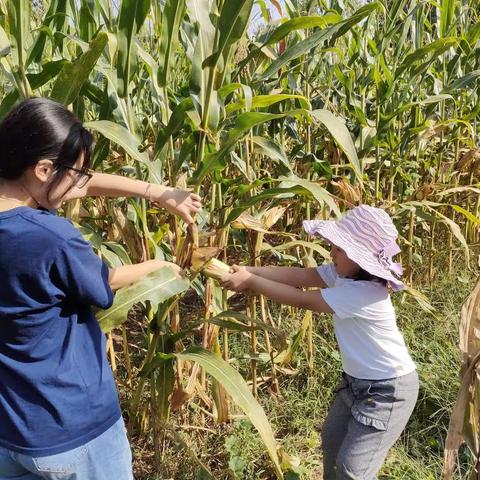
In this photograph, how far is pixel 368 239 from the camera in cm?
174

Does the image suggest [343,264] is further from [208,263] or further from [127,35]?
[127,35]

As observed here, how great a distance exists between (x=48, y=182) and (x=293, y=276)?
0.97 meters

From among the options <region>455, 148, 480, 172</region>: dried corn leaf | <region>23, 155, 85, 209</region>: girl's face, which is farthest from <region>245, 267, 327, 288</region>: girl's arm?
<region>455, 148, 480, 172</region>: dried corn leaf

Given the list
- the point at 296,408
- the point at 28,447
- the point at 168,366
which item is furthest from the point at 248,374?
the point at 28,447

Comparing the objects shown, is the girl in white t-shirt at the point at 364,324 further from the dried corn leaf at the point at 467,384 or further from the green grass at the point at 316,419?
the green grass at the point at 316,419

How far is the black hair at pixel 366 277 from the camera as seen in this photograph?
1.78 metres

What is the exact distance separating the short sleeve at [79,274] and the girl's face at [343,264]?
2.60 ft

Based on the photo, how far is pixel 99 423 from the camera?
4.55 feet

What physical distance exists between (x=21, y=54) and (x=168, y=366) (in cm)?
108

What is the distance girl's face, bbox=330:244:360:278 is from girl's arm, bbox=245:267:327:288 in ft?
0.53

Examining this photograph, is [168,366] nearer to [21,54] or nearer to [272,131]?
[21,54]

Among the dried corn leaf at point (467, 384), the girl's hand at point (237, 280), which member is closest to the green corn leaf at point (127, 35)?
the girl's hand at point (237, 280)

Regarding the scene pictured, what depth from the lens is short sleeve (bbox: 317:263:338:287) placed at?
6.35ft

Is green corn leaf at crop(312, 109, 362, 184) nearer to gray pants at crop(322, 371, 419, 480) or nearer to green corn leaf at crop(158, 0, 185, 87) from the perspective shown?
green corn leaf at crop(158, 0, 185, 87)
